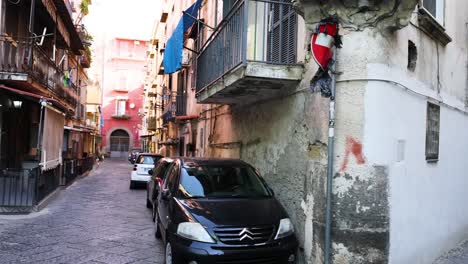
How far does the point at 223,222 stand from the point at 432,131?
3.88 metres

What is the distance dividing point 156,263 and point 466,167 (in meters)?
6.24

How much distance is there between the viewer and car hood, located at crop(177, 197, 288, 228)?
511 centimetres

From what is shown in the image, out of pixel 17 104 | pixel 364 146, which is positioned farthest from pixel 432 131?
pixel 17 104

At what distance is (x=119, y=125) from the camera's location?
52094 mm

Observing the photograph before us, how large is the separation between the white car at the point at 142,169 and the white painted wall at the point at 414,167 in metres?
11.3

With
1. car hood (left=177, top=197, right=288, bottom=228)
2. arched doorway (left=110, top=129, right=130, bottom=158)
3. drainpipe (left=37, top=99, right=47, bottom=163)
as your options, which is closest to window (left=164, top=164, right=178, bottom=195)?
car hood (left=177, top=197, right=288, bottom=228)

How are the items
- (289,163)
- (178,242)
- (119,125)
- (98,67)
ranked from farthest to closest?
(119,125)
(98,67)
(289,163)
(178,242)

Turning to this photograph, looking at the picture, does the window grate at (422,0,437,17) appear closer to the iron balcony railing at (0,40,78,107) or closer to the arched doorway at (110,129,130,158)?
the iron balcony railing at (0,40,78,107)

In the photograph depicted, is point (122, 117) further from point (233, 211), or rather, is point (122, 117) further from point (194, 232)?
point (194, 232)

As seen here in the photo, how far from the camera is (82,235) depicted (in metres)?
7.75

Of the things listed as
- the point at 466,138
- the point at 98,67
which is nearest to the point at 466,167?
the point at 466,138

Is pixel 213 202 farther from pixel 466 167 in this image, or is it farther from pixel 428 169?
pixel 466 167

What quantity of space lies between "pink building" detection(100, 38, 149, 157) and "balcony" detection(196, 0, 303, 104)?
4524 cm

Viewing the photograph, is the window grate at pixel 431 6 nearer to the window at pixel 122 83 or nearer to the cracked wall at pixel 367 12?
the cracked wall at pixel 367 12
